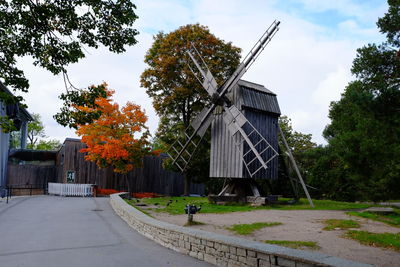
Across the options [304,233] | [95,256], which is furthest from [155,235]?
[304,233]

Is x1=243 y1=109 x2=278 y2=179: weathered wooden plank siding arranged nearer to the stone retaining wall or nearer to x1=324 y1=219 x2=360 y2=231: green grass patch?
x1=324 y1=219 x2=360 y2=231: green grass patch

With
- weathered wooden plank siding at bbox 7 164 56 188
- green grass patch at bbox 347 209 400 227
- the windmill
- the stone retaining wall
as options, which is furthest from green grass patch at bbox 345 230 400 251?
weathered wooden plank siding at bbox 7 164 56 188

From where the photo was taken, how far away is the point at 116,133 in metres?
27.3

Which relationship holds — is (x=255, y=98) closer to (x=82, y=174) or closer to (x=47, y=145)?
(x=82, y=174)

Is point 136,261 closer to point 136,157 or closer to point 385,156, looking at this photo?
point 385,156

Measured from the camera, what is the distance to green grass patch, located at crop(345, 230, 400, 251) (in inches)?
331

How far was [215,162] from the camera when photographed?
875 inches

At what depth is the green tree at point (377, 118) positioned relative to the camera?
13.7 metres

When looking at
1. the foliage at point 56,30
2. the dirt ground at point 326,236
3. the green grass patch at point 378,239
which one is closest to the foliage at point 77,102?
the foliage at point 56,30

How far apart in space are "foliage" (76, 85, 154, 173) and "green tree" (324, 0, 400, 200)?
1545cm

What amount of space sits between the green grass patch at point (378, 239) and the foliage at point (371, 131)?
5.92 meters

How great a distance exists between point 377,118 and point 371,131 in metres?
4.83

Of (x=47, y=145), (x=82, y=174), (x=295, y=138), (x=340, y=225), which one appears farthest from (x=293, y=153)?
(x=47, y=145)

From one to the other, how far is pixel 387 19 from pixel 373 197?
52.5ft
